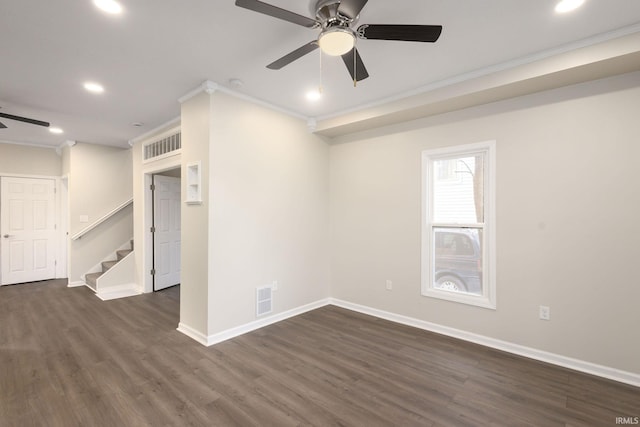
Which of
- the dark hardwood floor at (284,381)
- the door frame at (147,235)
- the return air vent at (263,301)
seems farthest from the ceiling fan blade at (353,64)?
the door frame at (147,235)

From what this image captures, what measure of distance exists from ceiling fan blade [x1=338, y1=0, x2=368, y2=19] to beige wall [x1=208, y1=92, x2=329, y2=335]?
6.49 feet

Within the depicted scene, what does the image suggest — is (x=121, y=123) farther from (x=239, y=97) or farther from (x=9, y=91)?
(x=239, y=97)

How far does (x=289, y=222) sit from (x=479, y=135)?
261 cm

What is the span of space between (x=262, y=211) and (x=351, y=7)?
2.56 metres

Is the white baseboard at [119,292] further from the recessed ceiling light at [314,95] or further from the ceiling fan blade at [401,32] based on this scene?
the ceiling fan blade at [401,32]

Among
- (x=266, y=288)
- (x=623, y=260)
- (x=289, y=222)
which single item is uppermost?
(x=289, y=222)

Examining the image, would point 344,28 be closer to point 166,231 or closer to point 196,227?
point 196,227

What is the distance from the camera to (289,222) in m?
4.15

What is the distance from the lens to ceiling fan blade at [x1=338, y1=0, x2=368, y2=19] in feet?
5.56

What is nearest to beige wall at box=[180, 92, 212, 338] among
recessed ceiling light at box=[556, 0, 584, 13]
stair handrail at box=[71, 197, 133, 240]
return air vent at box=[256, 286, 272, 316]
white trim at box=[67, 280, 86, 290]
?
return air vent at box=[256, 286, 272, 316]

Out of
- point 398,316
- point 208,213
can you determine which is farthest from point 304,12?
point 398,316

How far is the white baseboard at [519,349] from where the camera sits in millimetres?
2549

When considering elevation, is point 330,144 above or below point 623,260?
above

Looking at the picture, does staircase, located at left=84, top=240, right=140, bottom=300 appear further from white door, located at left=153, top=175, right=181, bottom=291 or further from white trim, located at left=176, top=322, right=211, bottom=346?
white trim, located at left=176, top=322, right=211, bottom=346
